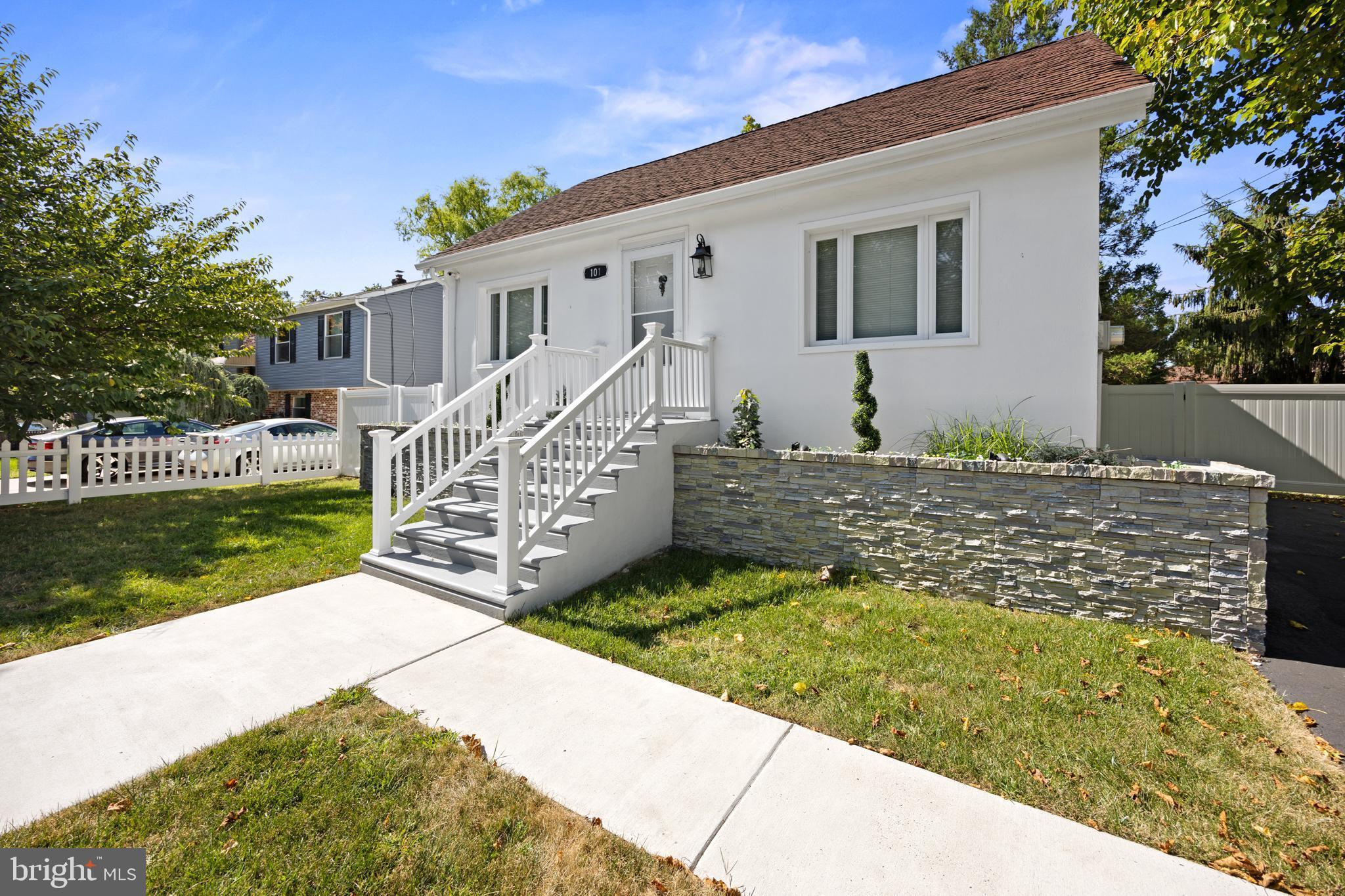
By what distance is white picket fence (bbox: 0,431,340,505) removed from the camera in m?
8.45

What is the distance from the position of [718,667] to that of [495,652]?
1.52 metres

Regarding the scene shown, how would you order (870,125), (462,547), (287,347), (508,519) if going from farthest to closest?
1. (287,347)
2. (870,125)
3. (462,547)
4. (508,519)

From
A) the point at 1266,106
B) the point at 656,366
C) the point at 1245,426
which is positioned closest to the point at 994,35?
the point at 1245,426

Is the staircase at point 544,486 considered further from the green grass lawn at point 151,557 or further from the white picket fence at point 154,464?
the white picket fence at point 154,464

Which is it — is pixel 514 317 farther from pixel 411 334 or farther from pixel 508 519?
pixel 411 334

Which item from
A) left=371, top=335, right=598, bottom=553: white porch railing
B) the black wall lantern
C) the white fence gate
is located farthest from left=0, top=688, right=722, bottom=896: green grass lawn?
the white fence gate

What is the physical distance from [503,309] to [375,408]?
3974mm

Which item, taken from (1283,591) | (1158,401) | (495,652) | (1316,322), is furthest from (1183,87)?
(495,652)

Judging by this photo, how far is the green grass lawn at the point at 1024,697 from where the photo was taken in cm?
239

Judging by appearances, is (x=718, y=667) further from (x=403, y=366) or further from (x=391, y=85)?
(x=403, y=366)

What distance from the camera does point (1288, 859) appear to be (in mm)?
2137

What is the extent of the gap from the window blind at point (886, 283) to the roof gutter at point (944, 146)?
2.55ft

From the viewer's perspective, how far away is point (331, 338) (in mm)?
20078

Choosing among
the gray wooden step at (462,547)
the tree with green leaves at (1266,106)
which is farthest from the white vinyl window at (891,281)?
the gray wooden step at (462,547)
